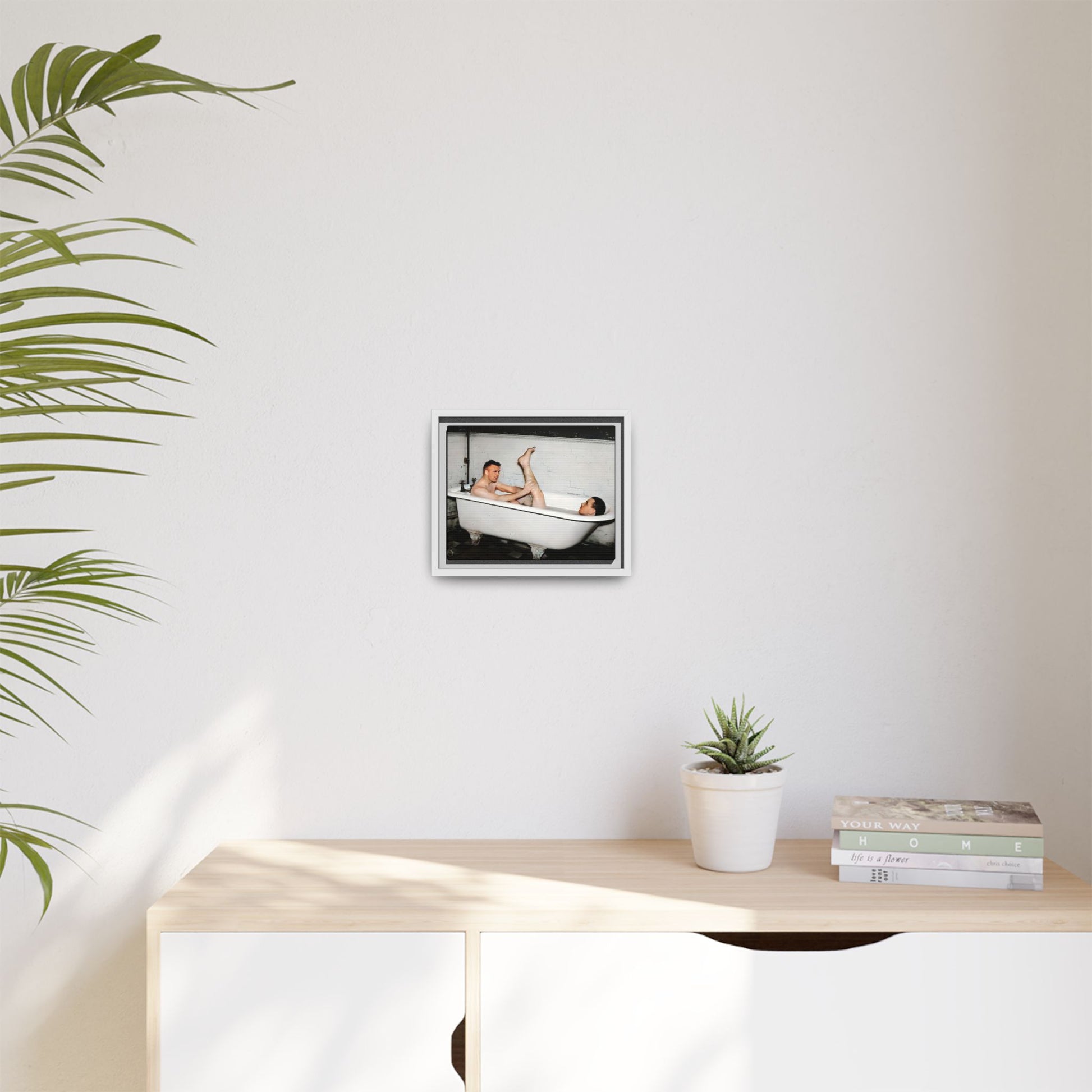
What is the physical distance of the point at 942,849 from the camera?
1.42m

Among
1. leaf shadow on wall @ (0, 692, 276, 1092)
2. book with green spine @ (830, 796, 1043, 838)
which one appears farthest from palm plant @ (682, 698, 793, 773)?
leaf shadow on wall @ (0, 692, 276, 1092)

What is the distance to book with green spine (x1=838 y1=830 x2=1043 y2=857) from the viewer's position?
1.41m

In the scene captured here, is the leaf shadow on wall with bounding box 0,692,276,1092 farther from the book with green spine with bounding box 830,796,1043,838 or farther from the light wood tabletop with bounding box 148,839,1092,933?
the book with green spine with bounding box 830,796,1043,838

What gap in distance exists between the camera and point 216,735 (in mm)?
1696

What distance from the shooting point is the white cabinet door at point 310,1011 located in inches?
50.7

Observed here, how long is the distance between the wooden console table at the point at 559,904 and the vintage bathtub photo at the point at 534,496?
1.71 feet

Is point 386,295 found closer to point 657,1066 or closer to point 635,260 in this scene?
point 635,260

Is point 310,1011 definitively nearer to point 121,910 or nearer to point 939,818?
point 121,910

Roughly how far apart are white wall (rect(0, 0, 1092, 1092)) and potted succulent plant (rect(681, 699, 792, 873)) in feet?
0.61

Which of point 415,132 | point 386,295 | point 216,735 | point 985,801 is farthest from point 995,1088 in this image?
point 415,132

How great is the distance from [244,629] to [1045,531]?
1.45 metres

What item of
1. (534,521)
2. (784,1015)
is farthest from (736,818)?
(534,521)

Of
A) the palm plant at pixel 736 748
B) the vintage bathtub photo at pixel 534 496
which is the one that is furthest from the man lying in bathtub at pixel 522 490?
the palm plant at pixel 736 748

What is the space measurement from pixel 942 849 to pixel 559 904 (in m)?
0.59
